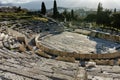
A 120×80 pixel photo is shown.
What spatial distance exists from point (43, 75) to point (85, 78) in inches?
78.4

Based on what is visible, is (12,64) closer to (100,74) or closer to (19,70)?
(19,70)

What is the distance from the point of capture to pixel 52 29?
41.7 meters

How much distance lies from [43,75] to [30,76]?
61 centimetres

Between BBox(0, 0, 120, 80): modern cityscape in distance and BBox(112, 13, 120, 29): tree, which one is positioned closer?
BBox(0, 0, 120, 80): modern cityscape in distance

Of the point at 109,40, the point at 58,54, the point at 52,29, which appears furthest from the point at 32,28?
the point at 58,54

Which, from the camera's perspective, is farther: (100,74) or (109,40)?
(109,40)

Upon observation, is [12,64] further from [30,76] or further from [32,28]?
[32,28]

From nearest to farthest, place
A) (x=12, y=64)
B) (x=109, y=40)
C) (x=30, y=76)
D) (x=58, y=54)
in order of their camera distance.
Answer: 1. (x=30, y=76)
2. (x=12, y=64)
3. (x=58, y=54)
4. (x=109, y=40)

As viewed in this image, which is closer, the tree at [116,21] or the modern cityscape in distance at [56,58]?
the modern cityscape in distance at [56,58]

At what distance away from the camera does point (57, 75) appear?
959 cm

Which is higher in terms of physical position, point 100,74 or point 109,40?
point 100,74

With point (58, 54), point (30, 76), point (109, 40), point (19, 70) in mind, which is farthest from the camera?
point (109, 40)

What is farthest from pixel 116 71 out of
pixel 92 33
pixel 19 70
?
pixel 92 33

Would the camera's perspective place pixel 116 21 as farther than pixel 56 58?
Yes
